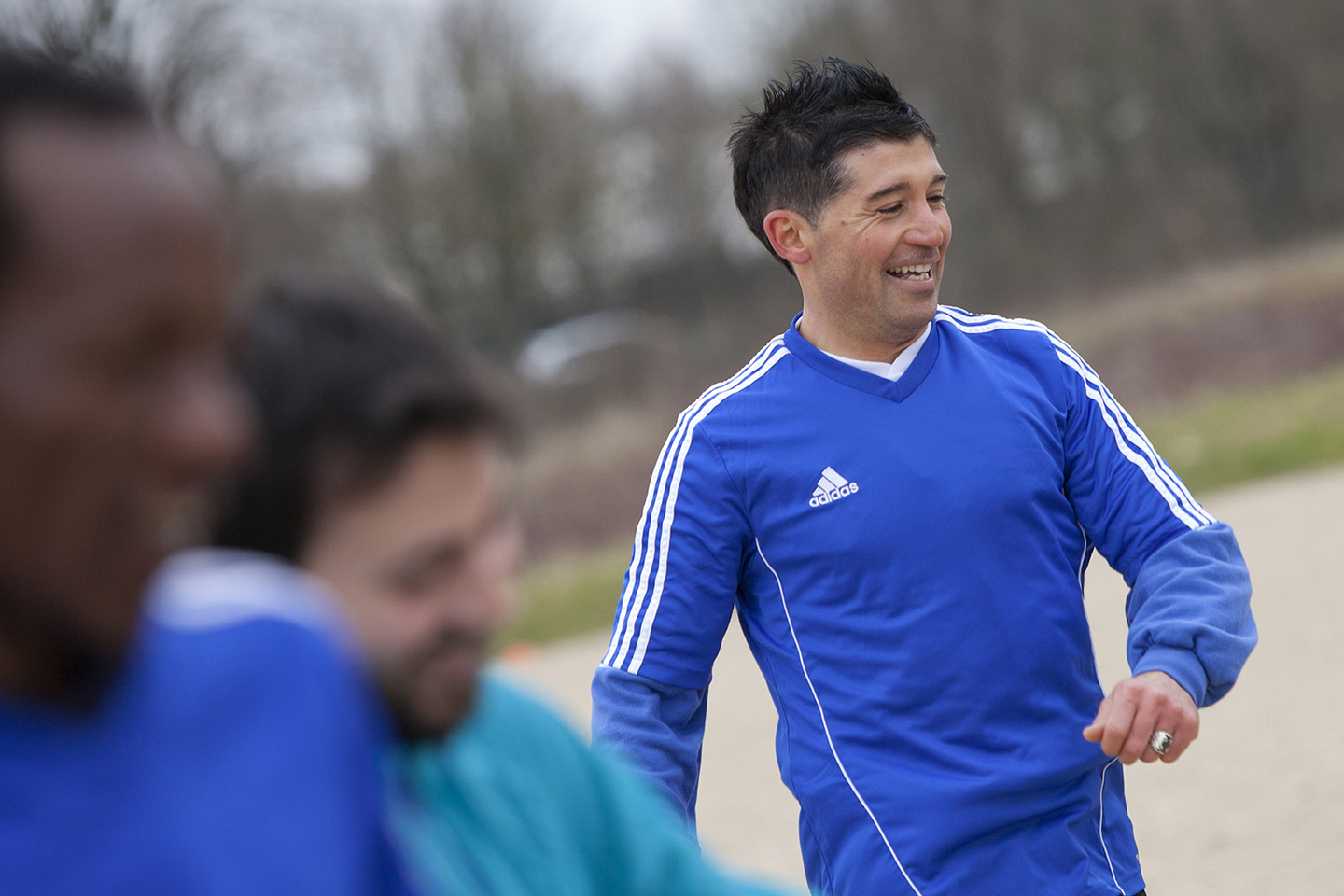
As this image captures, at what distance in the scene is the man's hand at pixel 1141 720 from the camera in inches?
99.8

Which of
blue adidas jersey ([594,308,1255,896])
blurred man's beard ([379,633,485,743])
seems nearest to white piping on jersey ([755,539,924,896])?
blue adidas jersey ([594,308,1255,896])

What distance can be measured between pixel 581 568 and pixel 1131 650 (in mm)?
11491

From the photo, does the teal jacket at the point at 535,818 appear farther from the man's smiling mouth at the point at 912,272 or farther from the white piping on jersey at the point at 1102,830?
the man's smiling mouth at the point at 912,272

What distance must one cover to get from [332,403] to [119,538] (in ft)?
1.42

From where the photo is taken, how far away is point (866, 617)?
2848mm

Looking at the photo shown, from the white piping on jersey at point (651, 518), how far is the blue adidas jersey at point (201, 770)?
2106 mm

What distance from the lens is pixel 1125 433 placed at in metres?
2.96

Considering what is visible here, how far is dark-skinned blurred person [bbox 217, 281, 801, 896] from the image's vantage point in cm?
108

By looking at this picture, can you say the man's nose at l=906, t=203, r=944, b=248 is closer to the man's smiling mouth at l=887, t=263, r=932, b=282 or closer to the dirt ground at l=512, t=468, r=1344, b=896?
the man's smiling mouth at l=887, t=263, r=932, b=282

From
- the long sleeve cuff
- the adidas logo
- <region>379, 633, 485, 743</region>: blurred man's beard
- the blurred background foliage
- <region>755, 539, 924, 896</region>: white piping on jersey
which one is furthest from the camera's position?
the blurred background foliage

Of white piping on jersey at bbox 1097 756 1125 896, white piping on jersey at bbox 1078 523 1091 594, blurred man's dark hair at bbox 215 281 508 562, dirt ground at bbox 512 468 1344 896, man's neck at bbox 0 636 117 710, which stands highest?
blurred man's dark hair at bbox 215 281 508 562

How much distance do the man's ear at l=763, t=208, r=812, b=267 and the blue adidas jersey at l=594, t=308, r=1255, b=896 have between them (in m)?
0.36

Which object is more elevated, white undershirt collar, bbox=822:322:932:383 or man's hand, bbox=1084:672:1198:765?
white undershirt collar, bbox=822:322:932:383

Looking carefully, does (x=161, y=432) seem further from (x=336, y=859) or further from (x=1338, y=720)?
(x=1338, y=720)
